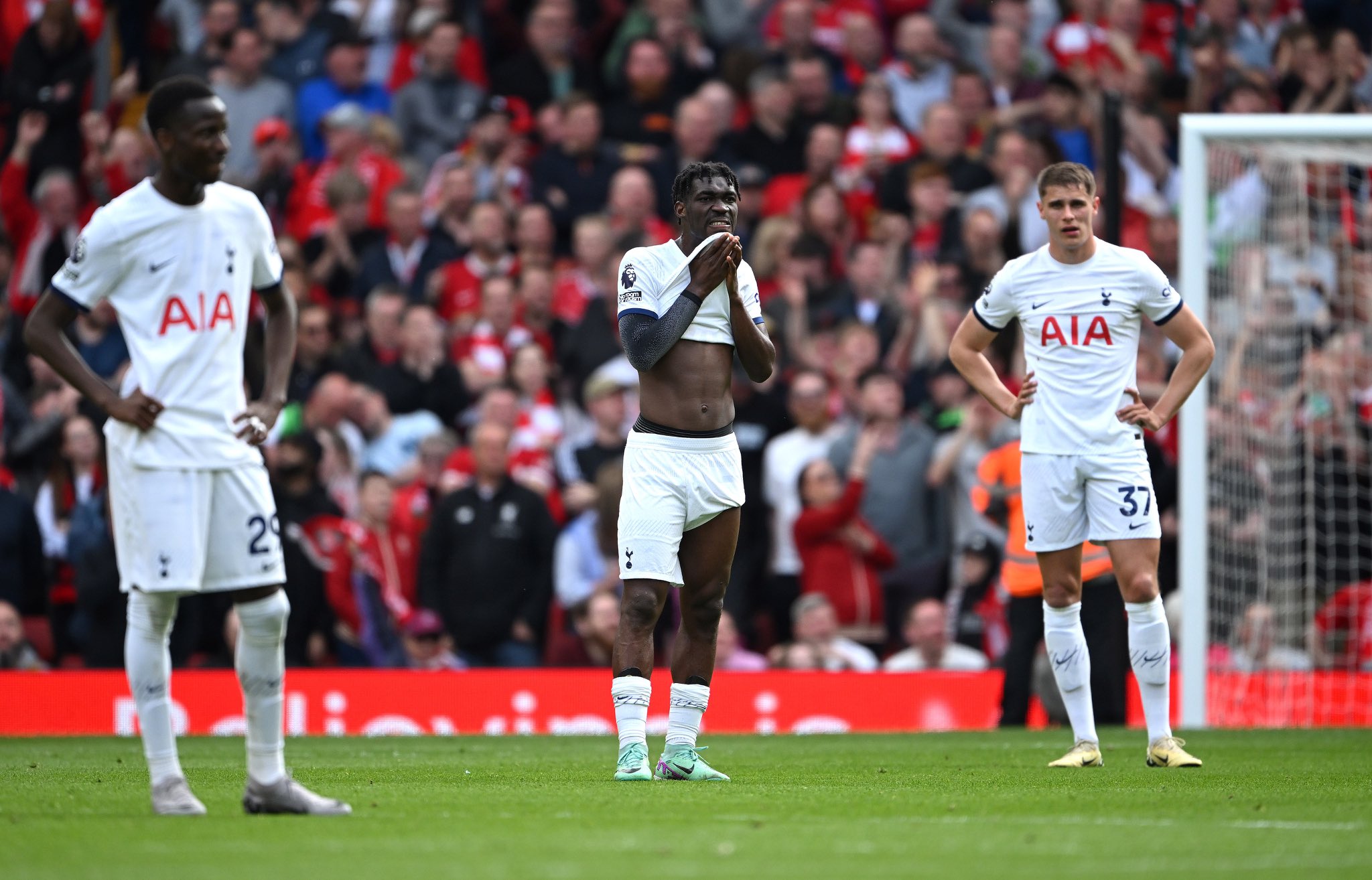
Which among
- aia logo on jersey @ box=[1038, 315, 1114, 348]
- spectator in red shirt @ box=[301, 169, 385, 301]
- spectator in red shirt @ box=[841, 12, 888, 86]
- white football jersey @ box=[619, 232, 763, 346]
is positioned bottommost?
aia logo on jersey @ box=[1038, 315, 1114, 348]

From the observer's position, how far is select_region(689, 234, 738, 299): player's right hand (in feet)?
27.5

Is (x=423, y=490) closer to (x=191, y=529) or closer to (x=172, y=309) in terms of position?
(x=172, y=309)

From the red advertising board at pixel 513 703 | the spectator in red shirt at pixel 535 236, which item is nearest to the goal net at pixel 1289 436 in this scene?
the red advertising board at pixel 513 703

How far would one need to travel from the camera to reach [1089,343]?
31.8 feet

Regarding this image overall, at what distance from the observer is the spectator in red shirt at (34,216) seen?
17781mm

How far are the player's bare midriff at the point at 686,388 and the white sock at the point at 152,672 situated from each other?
2.50 m

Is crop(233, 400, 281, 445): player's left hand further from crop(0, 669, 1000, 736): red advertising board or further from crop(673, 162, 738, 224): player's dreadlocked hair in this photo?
crop(0, 669, 1000, 736): red advertising board

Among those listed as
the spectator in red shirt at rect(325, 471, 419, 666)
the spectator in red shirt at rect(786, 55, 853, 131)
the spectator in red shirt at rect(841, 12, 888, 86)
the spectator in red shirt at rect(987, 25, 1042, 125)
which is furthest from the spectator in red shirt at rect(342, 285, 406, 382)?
the spectator in red shirt at rect(987, 25, 1042, 125)

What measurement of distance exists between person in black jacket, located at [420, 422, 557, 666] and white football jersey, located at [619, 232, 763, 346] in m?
6.57

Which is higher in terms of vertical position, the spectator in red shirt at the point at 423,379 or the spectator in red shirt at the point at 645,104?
the spectator in red shirt at the point at 645,104

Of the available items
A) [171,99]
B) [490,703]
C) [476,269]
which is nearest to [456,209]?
[476,269]

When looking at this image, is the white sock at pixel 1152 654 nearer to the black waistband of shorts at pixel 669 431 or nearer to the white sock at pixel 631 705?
the black waistband of shorts at pixel 669 431

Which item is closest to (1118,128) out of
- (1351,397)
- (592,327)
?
(1351,397)

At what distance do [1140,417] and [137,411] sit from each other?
4912mm
